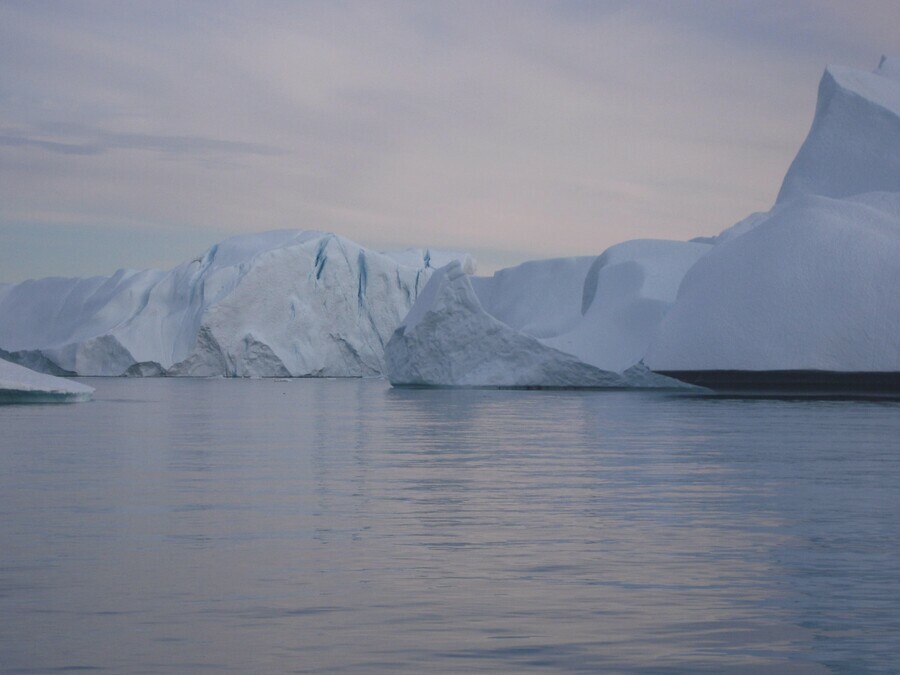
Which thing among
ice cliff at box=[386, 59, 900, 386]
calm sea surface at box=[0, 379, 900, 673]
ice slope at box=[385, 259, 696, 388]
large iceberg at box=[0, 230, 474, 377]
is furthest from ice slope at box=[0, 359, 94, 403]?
large iceberg at box=[0, 230, 474, 377]

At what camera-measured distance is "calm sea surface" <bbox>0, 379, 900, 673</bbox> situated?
11.0ft

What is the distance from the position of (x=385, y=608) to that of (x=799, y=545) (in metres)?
2.17

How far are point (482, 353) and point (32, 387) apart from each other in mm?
13635

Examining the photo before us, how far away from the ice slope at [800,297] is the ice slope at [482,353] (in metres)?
4.45

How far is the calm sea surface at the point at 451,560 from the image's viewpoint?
3344 mm

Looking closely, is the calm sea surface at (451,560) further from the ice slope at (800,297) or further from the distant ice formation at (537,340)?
the distant ice formation at (537,340)

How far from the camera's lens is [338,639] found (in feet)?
11.3

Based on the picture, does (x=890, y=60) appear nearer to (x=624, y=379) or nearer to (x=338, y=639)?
(x=624, y=379)

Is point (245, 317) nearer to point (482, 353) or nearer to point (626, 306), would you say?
point (482, 353)

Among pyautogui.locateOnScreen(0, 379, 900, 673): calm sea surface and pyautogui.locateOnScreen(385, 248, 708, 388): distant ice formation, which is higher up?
pyautogui.locateOnScreen(385, 248, 708, 388): distant ice formation

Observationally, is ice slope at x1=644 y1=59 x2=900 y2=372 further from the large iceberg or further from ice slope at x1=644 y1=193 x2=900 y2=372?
the large iceberg

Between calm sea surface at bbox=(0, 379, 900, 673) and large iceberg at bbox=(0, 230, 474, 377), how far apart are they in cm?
4127

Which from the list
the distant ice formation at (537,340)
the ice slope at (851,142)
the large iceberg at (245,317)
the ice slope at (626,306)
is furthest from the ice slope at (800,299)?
the large iceberg at (245,317)

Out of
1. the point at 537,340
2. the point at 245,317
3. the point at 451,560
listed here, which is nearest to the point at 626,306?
the point at 537,340
